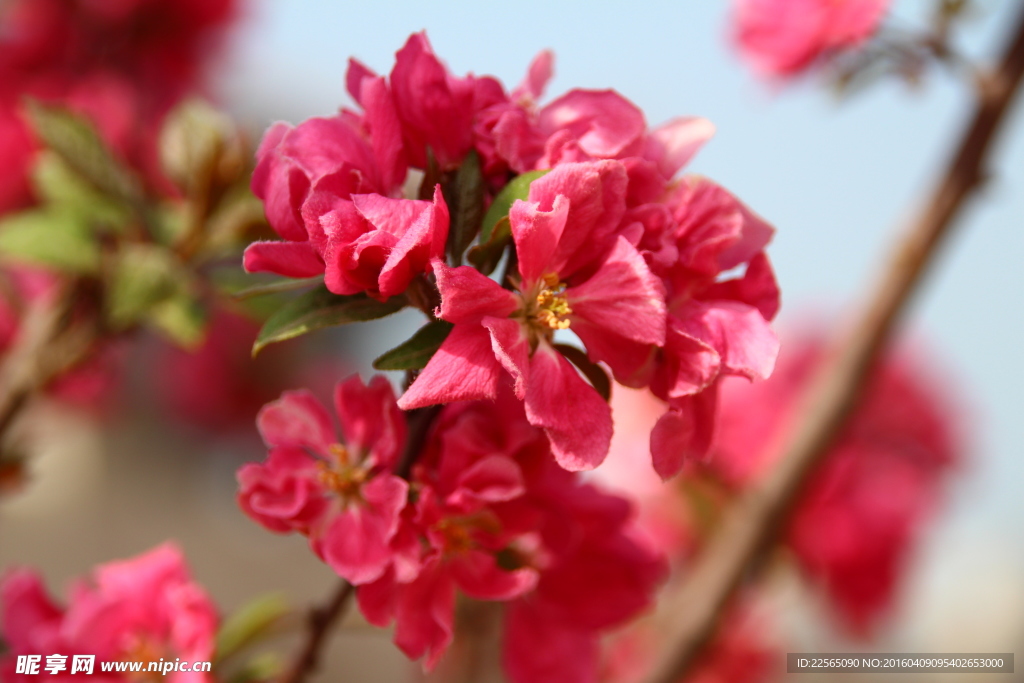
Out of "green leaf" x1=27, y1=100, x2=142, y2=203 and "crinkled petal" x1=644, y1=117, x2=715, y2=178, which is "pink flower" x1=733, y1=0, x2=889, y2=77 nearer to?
"crinkled petal" x1=644, y1=117, x2=715, y2=178

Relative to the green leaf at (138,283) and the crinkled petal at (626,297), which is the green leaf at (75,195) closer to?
the green leaf at (138,283)

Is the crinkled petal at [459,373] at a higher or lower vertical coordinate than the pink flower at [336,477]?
higher

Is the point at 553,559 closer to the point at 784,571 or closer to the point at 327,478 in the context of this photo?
the point at 327,478

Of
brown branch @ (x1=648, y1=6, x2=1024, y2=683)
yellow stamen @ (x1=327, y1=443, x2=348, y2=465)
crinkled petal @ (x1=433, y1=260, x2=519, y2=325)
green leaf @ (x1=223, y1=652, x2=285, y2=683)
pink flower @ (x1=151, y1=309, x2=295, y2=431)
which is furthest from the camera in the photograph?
pink flower @ (x1=151, y1=309, x2=295, y2=431)

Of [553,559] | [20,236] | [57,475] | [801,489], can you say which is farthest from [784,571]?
[57,475]

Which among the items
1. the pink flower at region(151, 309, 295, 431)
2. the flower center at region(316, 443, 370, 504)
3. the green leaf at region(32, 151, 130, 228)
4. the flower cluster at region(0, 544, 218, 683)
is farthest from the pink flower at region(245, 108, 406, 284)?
the pink flower at region(151, 309, 295, 431)

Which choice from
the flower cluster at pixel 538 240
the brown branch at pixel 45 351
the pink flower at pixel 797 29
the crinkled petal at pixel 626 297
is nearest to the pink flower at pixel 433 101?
Result: the flower cluster at pixel 538 240
